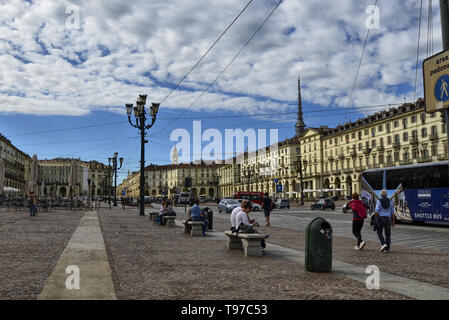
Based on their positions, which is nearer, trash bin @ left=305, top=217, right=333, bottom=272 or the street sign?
the street sign

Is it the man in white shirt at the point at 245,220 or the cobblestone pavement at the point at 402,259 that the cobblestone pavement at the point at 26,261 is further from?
the cobblestone pavement at the point at 402,259

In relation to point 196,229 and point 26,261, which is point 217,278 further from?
point 196,229

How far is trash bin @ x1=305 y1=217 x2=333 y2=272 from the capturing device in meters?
7.01

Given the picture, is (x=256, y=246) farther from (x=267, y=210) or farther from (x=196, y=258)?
(x=267, y=210)

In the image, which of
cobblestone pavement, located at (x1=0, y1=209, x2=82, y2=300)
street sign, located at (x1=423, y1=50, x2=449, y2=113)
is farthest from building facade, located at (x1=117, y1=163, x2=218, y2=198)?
street sign, located at (x1=423, y1=50, x2=449, y2=113)

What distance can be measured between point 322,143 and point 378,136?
1960 centimetres

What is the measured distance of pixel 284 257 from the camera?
29.3 feet

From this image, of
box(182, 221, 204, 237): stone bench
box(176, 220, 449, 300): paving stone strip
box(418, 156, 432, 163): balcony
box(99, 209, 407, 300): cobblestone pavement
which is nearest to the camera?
box(99, 209, 407, 300): cobblestone pavement

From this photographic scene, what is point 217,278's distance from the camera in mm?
6355

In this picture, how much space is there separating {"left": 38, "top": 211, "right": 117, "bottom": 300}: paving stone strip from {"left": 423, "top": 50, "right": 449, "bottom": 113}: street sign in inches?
205

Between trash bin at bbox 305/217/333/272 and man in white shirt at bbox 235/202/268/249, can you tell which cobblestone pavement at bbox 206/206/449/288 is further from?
man in white shirt at bbox 235/202/268/249

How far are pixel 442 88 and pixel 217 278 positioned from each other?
4.36m

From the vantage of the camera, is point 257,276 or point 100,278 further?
point 257,276
